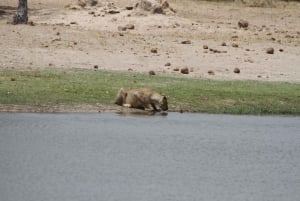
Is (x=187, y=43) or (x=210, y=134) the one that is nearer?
(x=210, y=134)

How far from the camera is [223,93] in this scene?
840 inches

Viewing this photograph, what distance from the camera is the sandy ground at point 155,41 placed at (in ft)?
81.3

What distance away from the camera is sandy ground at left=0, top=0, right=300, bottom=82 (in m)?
24.8

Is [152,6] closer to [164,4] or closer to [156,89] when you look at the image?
[164,4]

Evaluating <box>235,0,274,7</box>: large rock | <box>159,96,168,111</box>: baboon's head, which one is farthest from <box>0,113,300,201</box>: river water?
<box>235,0,274,7</box>: large rock

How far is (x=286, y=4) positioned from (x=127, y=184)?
2313 cm

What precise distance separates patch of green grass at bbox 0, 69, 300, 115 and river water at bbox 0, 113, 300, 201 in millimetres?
792

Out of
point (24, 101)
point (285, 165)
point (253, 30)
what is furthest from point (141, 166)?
point (253, 30)

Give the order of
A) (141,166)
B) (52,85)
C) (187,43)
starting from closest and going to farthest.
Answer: (141,166), (52,85), (187,43)

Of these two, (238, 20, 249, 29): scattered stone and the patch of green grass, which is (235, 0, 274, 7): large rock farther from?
the patch of green grass

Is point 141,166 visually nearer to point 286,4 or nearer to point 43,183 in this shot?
point 43,183

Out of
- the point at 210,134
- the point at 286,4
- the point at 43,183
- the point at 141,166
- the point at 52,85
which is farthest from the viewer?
the point at 286,4

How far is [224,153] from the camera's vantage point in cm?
1619

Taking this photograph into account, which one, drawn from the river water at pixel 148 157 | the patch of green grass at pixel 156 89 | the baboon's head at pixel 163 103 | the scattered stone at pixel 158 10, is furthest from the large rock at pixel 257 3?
the baboon's head at pixel 163 103
